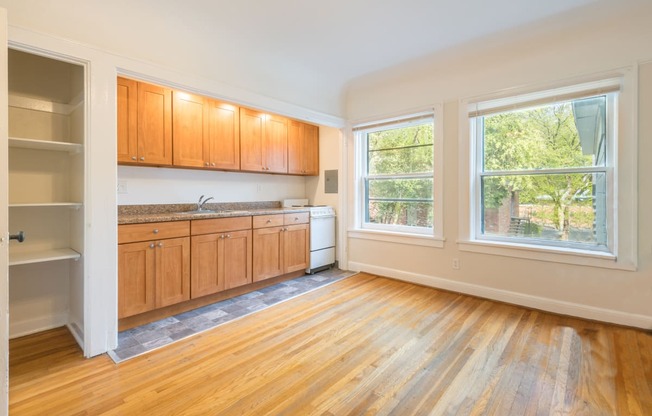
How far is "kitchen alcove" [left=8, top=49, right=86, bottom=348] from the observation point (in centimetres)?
229

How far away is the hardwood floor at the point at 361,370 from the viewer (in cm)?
162

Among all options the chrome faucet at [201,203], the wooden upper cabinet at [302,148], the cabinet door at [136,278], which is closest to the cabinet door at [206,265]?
the cabinet door at [136,278]

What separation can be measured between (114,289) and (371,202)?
3.04 meters

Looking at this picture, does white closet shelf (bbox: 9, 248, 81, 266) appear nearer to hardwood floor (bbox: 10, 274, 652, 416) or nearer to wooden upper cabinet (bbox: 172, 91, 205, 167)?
hardwood floor (bbox: 10, 274, 652, 416)

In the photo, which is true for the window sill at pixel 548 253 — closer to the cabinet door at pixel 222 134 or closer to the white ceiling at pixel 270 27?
the white ceiling at pixel 270 27

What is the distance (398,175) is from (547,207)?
160 centimetres

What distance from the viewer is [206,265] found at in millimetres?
2977

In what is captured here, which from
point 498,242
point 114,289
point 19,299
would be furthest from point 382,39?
point 19,299

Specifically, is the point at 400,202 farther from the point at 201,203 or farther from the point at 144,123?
the point at 144,123

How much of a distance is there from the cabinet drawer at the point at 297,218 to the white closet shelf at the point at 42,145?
6.88ft

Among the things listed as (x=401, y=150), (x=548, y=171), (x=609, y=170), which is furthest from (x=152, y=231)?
(x=609, y=170)

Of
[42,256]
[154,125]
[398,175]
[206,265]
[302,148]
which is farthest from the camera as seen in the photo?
[302,148]

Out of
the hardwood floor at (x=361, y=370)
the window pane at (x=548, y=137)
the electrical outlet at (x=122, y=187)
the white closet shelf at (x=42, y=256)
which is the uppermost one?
the window pane at (x=548, y=137)

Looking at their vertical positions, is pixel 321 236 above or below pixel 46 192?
below
